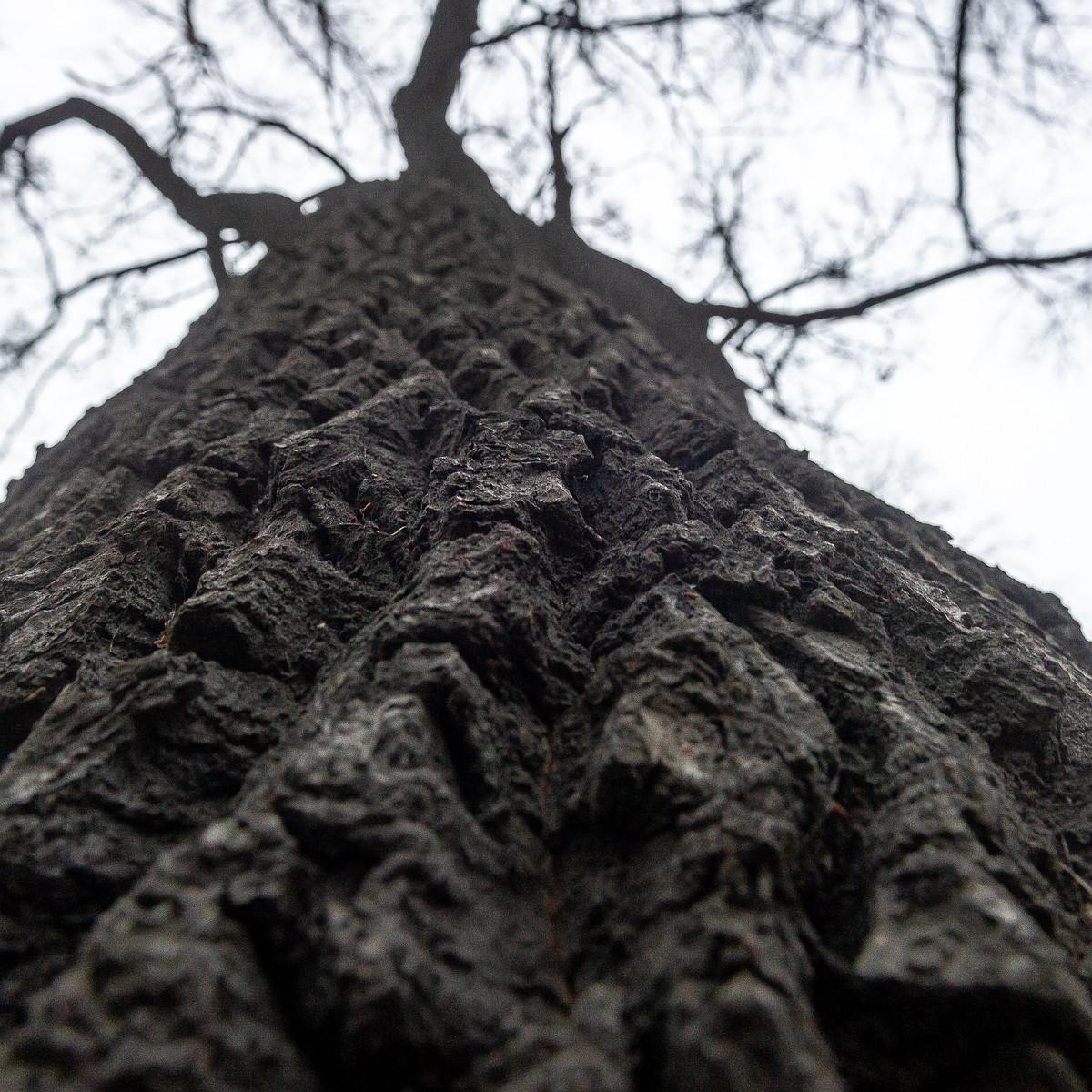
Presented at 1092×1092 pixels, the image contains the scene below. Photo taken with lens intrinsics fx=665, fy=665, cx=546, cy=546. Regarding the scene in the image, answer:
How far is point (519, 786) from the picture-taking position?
1.00m

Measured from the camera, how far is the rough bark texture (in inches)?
26.9

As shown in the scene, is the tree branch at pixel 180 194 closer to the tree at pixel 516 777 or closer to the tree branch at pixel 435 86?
the tree branch at pixel 435 86

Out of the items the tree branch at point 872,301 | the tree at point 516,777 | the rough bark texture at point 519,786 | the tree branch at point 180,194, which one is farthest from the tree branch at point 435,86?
the rough bark texture at point 519,786

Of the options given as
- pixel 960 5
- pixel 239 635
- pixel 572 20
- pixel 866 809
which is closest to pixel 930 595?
pixel 866 809

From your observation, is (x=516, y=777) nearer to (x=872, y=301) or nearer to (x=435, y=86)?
(x=872, y=301)

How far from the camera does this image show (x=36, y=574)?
5.46 feet

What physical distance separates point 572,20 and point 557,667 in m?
5.96

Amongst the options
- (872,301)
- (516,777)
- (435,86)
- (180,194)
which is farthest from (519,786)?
(435,86)

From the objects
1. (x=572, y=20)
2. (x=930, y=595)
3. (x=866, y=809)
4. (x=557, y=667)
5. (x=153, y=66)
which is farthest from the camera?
(x=572, y=20)

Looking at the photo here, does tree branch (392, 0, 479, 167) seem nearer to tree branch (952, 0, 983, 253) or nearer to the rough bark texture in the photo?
tree branch (952, 0, 983, 253)

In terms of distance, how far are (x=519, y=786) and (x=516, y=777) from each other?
0.01 m

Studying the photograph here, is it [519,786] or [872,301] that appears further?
[872,301]

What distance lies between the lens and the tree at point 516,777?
2.25ft

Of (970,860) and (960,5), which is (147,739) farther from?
(960,5)
